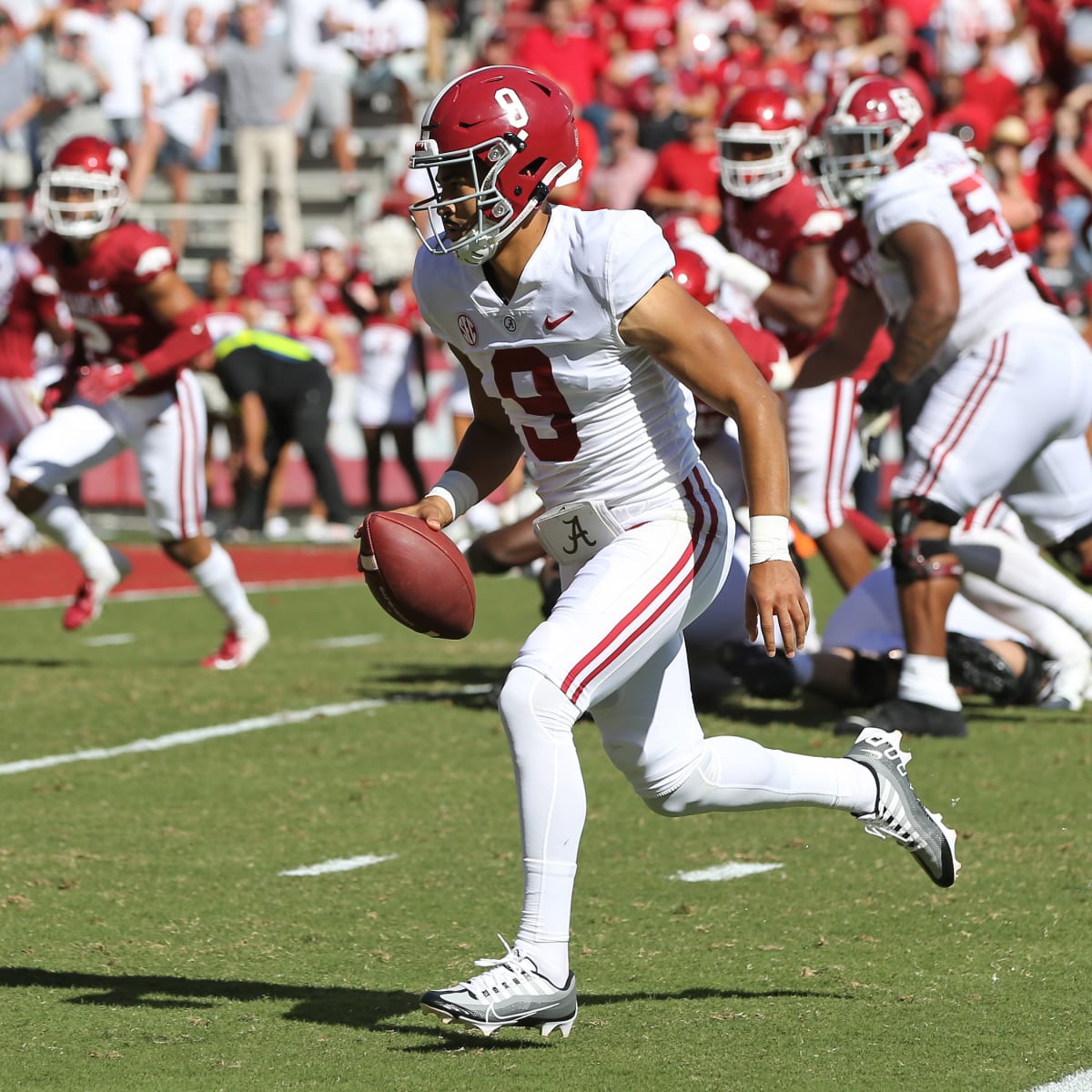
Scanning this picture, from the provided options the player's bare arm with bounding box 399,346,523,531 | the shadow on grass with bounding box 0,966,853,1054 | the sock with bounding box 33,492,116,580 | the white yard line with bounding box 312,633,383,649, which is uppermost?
the player's bare arm with bounding box 399,346,523,531

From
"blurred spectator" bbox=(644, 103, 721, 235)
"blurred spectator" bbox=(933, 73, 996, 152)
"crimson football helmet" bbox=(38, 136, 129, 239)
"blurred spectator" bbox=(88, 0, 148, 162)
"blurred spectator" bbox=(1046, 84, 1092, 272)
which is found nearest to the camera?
"crimson football helmet" bbox=(38, 136, 129, 239)

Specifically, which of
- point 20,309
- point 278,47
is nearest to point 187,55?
point 278,47

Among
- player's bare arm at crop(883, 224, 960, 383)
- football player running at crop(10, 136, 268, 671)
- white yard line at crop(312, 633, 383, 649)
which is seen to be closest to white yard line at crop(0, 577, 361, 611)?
white yard line at crop(312, 633, 383, 649)

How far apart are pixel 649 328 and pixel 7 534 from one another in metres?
9.02

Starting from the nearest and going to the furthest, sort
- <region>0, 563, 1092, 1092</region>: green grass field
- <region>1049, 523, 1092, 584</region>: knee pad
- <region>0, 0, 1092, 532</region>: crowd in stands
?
1. <region>0, 563, 1092, 1092</region>: green grass field
2. <region>1049, 523, 1092, 584</region>: knee pad
3. <region>0, 0, 1092, 532</region>: crowd in stands

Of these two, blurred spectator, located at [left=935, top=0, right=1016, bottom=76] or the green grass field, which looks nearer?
the green grass field

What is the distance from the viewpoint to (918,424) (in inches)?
230

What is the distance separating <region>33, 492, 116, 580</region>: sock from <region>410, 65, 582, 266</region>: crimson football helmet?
445 cm

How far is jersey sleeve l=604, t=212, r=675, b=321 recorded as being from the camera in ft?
10.6

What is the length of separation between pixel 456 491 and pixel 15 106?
511 inches

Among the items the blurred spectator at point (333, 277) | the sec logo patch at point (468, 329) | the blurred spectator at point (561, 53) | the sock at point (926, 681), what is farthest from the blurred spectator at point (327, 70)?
the sec logo patch at point (468, 329)

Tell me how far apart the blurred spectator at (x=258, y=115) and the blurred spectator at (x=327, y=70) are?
0.23 m

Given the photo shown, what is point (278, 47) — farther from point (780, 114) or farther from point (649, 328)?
point (649, 328)

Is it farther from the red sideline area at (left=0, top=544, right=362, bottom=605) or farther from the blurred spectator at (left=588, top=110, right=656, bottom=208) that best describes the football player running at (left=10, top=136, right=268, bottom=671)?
the blurred spectator at (left=588, top=110, right=656, bottom=208)
